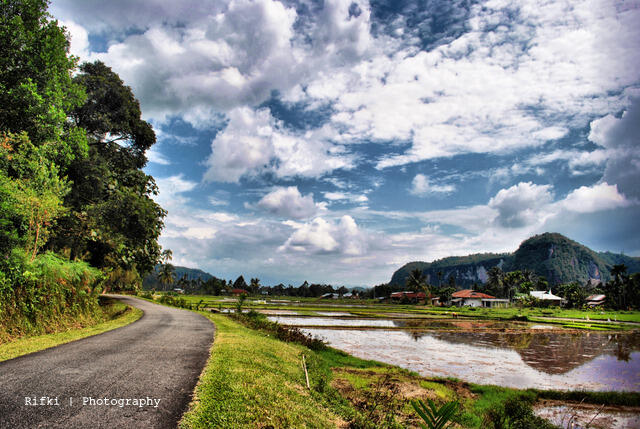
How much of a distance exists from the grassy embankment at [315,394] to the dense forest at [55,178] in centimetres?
758

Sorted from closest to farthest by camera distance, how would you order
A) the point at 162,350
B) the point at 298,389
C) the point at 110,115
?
1. the point at 298,389
2. the point at 162,350
3. the point at 110,115

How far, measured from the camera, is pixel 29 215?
13.7 metres

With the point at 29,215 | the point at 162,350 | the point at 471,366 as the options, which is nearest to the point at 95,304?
the point at 29,215

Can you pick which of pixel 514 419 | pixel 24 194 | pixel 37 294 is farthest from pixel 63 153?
pixel 514 419

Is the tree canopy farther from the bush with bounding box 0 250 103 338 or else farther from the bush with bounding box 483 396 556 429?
the bush with bounding box 483 396 556 429

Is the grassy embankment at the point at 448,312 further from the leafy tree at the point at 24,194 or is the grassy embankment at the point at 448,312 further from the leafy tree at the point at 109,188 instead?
the leafy tree at the point at 24,194

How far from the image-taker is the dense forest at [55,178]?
13297 mm

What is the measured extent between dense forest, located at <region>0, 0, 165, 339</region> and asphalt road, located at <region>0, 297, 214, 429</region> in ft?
15.3

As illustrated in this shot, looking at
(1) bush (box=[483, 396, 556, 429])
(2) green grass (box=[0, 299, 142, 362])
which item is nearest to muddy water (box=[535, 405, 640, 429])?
(1) bush (box=[483, 396, 556, 429])

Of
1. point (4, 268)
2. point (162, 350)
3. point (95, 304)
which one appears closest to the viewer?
point (162, 350)

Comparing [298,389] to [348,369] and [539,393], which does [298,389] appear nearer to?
[348,369]

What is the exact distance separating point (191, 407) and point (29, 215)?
12.3 m

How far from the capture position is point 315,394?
9312mm

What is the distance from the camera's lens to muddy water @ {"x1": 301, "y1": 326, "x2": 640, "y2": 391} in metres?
17.5
